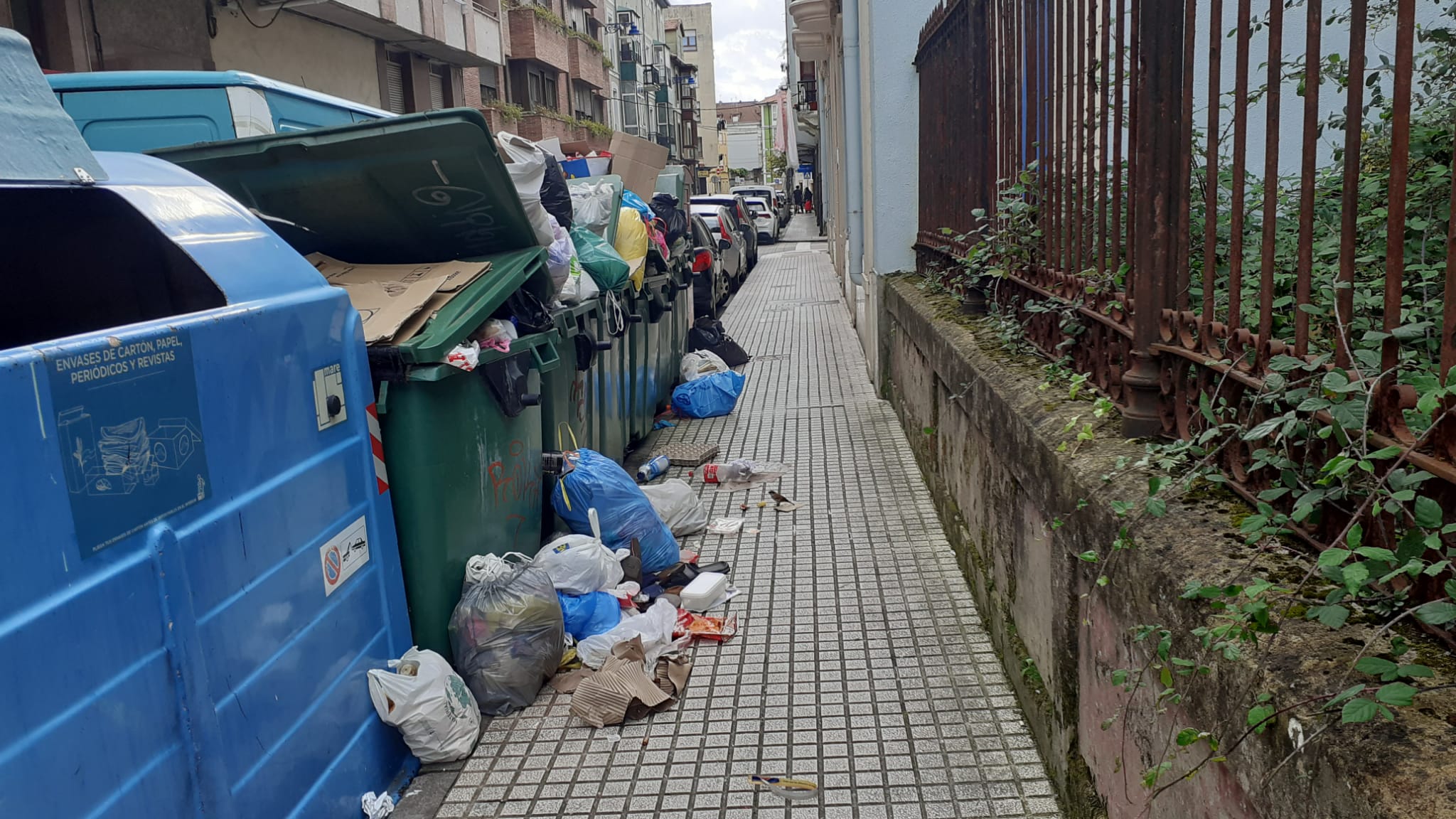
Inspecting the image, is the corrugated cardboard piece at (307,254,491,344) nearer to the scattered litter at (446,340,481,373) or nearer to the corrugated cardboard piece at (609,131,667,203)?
the scattered litter at (446,340,481,373)

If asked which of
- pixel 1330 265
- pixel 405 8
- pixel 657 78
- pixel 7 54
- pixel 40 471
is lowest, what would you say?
pixel 40 471

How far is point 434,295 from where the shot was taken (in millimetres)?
4039

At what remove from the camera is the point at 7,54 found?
2.47 metres

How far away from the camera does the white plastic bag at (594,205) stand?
6.75m

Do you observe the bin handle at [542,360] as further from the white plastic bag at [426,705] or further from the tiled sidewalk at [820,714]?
the white plastic bag at [426,705]

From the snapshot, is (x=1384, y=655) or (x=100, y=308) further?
(x=100, y=308)

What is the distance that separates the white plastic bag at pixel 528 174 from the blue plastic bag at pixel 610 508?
112cm

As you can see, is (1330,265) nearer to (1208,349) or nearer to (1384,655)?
(1208,349)

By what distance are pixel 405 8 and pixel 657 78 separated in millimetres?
38221

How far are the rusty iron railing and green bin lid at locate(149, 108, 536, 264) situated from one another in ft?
7.07

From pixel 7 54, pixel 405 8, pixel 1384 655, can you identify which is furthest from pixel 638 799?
pixel 405 8

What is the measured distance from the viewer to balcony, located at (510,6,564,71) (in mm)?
28172

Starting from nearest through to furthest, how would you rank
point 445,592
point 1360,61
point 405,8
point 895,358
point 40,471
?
1. point 1360,61
2. point 40,471
3. point 445,592
4. point 895,358
5. point 405,8

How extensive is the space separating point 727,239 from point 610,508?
14369 millimetres
